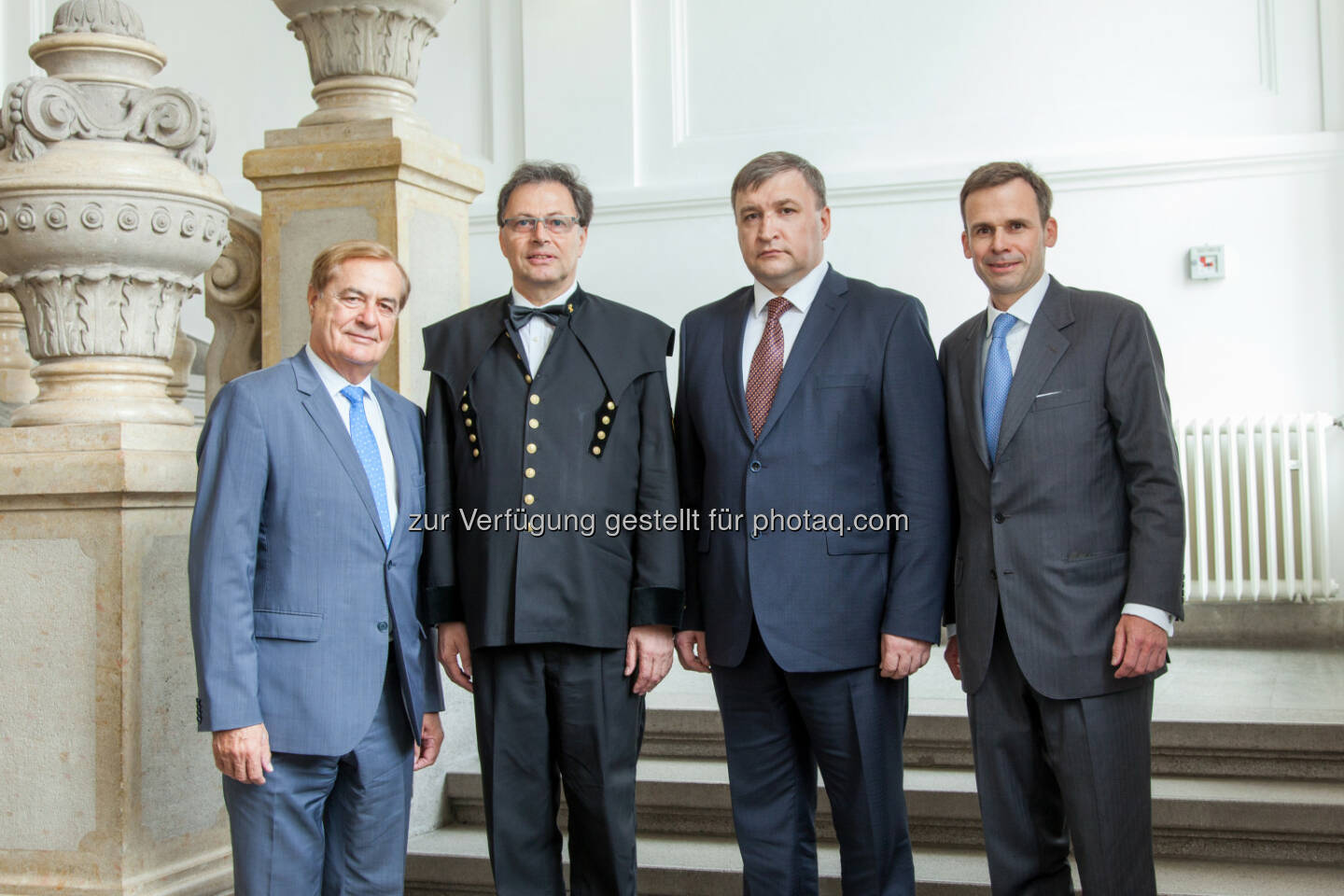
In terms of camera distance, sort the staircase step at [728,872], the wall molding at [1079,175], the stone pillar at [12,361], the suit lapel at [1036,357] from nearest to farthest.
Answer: the suit lapel at [1036,357] < the staircase step at [728,872] < the stone pillar at [12,361] < the wall molding at [1079,175]

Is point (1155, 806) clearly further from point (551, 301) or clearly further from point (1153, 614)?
point (551, 301)

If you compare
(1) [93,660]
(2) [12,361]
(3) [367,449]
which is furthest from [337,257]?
(2) [12,361]

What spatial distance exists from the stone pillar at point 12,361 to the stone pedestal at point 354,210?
2.17m

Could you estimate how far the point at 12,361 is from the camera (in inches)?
200

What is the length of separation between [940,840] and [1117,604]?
3.70ft

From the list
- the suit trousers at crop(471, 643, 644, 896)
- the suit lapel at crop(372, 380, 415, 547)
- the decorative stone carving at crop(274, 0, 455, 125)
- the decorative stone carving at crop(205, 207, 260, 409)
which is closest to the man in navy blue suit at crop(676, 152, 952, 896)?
the suit trousers at crop(471, 643, 644, 896)

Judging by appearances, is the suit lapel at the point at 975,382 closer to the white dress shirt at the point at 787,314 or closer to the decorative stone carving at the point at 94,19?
the white dress shirt at the point at 787,314

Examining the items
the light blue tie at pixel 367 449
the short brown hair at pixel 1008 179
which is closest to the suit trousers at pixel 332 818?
the light blue tie at pixel 367 449

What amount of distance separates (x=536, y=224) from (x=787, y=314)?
506mm

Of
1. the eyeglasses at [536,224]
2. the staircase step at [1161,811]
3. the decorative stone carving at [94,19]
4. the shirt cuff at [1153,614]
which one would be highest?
the decorative stone carving at [94,19]

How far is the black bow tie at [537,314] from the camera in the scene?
238cm

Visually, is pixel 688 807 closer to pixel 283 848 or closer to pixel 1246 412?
pixel 283 848

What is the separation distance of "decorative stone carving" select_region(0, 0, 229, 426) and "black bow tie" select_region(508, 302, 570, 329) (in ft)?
2.99

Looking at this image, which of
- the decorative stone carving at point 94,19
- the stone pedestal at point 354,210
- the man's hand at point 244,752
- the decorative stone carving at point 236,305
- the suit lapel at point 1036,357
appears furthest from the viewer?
the decorative stone carving at point 236,305
